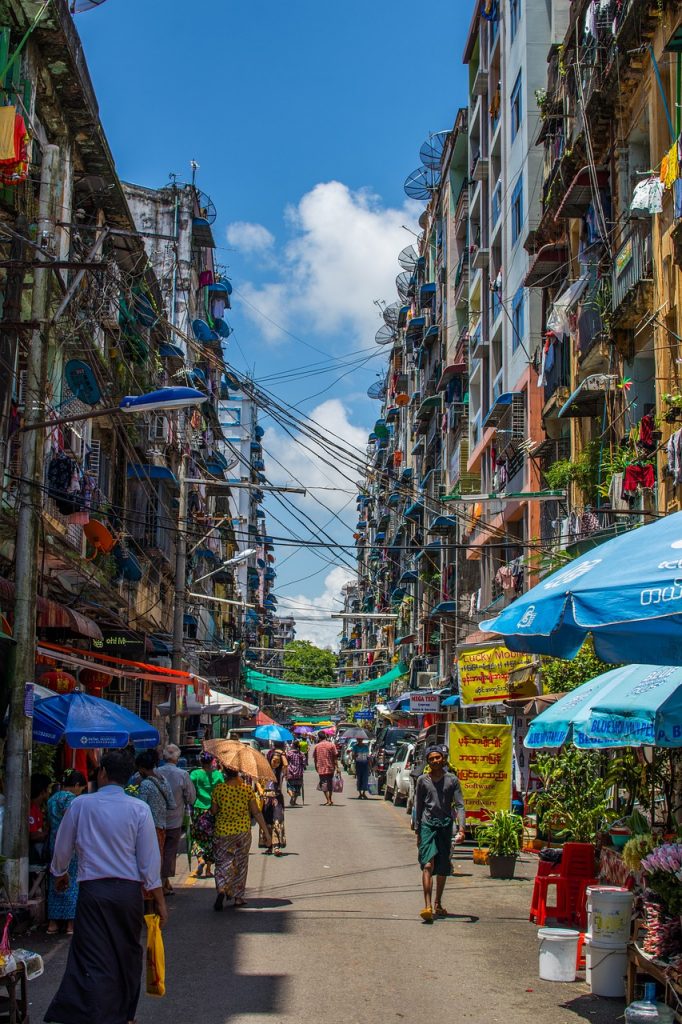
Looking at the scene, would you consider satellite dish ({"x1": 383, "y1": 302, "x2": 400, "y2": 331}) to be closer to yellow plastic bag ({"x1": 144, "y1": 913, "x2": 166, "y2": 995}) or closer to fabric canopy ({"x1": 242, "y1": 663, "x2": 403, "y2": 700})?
fabric canopy ({"x1": 242, "y1": 663, "x2": 403, "y2": 700})

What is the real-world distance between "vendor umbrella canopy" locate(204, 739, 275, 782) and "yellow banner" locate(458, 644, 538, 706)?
9747 mm

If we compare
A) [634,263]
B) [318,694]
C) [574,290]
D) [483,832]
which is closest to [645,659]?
[483,832]

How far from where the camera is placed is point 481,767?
20.0 meters

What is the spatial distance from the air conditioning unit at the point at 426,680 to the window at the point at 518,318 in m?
Result: 21.4

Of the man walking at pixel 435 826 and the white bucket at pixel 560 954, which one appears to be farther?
the man walking at pixel 435 826

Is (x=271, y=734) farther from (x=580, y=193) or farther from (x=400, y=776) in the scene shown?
(x=580, y=193)

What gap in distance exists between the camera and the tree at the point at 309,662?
422 ft

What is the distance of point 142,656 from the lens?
29422 millimetres

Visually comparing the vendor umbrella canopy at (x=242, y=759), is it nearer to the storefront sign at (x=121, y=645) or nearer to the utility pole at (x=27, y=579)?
the utility pole at (x=27, y=579)

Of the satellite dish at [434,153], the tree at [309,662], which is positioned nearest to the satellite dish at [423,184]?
the satellite dish at [434,153]

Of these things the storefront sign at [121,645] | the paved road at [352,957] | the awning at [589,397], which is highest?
Result: the awning at [589,397]

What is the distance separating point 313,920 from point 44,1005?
4441mm

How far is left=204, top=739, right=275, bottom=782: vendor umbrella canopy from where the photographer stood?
14.2 m

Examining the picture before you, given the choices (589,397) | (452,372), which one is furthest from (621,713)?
(452,372)
